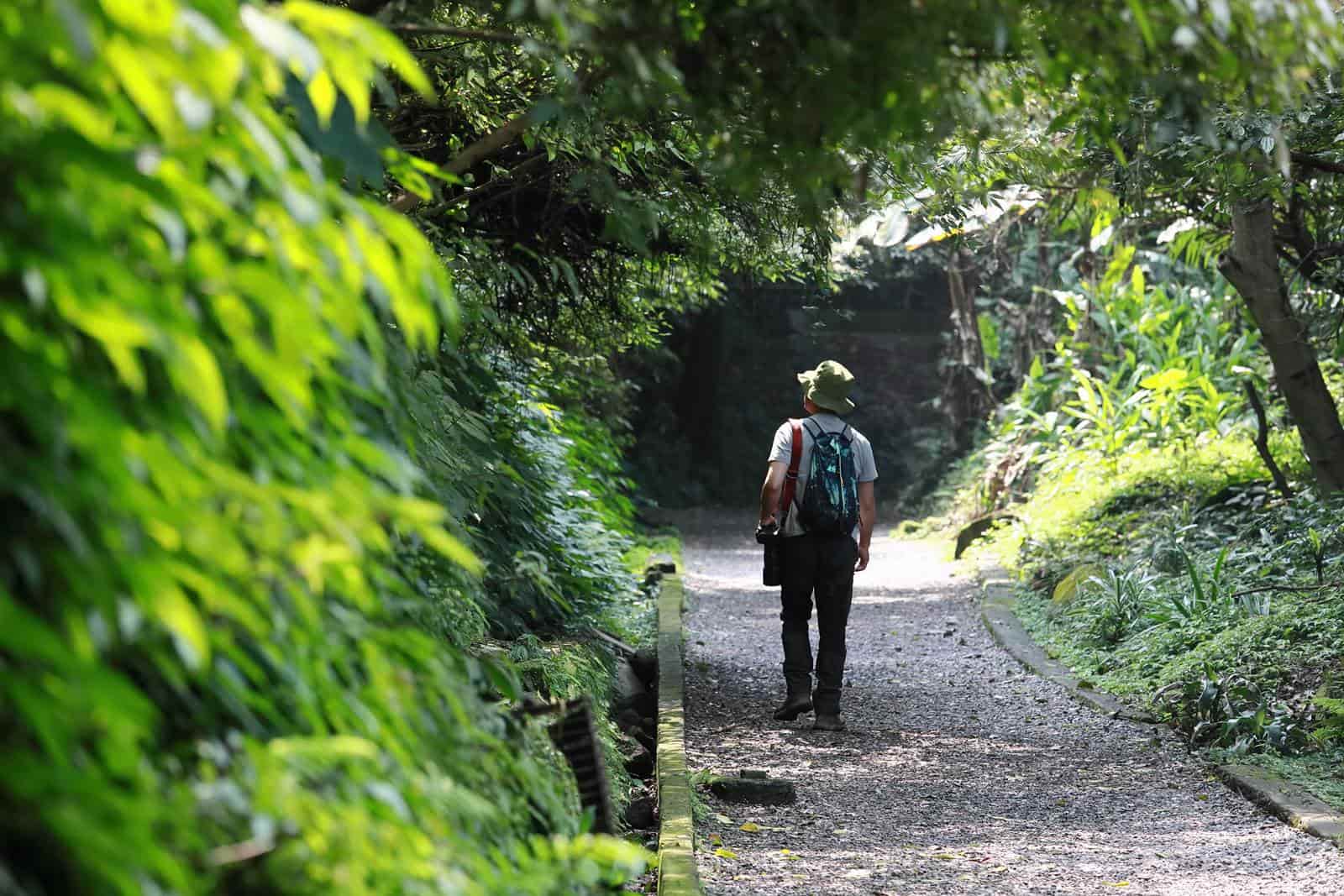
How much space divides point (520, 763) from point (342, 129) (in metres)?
1.19

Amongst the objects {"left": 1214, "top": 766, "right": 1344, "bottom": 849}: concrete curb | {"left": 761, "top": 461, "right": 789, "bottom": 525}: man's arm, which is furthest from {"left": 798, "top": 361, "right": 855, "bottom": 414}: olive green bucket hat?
{"left": 1214, "top": 766, "right": 1344, "bottom": 849}: concrete curb

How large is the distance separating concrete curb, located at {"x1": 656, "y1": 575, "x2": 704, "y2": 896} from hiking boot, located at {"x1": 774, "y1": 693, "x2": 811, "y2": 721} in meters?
0.54

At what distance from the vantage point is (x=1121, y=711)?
738 cm

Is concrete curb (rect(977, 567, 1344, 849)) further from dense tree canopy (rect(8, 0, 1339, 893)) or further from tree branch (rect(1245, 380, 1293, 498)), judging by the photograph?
dense tree canopy (rect(8, 0, 1339, 893))

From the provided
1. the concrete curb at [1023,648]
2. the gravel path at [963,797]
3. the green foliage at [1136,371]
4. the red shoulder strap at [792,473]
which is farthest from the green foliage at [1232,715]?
the green foliage at [1136,371]

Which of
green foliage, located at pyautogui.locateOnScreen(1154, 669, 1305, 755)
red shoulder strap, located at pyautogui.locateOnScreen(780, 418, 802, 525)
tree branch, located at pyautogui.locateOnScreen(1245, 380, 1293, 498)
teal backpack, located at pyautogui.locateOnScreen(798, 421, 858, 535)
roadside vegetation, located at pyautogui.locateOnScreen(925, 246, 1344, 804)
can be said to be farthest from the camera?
tree branch, located at pyautogui.locateOnScreen(1245, 380, 1293, 498)

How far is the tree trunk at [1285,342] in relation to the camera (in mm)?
9242

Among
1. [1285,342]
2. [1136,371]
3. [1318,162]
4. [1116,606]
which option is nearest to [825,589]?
[1116,606]

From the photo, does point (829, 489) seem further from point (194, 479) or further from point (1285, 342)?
point (194, 479)

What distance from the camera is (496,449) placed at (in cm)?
691

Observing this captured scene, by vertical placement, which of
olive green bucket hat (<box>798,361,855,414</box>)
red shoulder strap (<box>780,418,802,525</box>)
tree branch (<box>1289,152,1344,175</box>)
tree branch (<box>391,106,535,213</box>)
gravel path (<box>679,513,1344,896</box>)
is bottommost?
gravel path (<box>679,513,1344,896</box>)

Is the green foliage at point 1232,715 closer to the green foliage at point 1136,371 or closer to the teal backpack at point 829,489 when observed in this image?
the teal backpack at point 829,489

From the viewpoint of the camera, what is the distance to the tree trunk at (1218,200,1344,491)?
924 cm

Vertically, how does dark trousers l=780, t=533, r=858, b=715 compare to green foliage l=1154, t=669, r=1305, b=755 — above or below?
above
